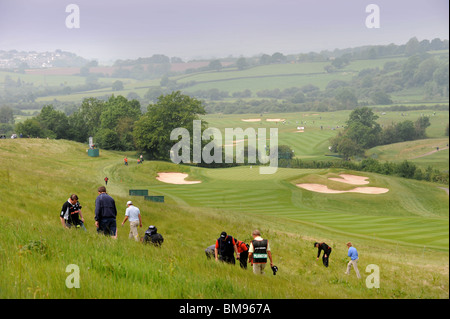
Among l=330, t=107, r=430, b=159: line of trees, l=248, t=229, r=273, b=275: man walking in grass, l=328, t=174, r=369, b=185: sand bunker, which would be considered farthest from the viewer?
l=330, t=107, r=430, b=159: line of trees

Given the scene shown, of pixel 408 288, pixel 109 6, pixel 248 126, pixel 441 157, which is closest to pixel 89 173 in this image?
pixel 408 288

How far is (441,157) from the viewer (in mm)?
112500

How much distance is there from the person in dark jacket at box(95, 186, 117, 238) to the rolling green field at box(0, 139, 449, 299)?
699 mm

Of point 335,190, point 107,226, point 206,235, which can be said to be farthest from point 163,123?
point 107,226

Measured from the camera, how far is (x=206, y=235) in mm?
25609

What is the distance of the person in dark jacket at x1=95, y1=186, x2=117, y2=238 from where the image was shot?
15.0 meters

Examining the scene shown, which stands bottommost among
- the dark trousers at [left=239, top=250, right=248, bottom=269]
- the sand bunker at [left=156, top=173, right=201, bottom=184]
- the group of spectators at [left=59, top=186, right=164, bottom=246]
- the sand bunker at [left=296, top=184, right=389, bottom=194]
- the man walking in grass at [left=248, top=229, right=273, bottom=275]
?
the sand bunker at [left=296, top=184, right=389, bottom=194]

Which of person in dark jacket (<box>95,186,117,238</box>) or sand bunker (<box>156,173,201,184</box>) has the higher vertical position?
person in dark jacket (<box>95,186,117,238</box>)

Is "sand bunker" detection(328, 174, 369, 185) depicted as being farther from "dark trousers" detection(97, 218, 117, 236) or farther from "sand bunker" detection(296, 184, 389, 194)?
"dark trousers" detection(97, 218, 117, 236)

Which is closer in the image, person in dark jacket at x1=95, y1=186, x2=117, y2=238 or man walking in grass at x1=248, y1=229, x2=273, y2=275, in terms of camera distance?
man walking in grass at x1=248, y1=229, x2=273, y2=275

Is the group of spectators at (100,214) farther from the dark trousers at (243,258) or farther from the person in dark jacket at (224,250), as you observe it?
the dark trousers at (243,258)

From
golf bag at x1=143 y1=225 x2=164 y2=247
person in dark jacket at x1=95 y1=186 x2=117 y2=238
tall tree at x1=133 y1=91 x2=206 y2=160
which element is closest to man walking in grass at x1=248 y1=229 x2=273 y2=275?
golf bag at x1=143 y1=225 x2=164 y2=247

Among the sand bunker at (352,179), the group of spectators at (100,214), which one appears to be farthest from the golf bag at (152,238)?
the sand bunker at (352,179)
